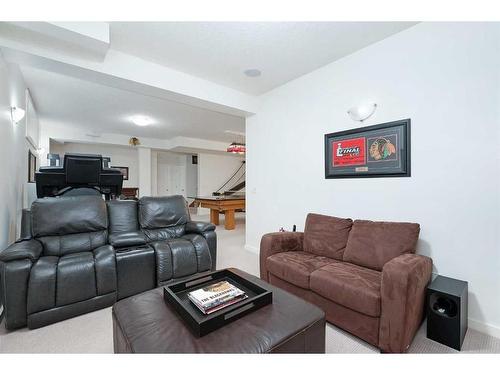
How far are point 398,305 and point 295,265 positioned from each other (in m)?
0.81

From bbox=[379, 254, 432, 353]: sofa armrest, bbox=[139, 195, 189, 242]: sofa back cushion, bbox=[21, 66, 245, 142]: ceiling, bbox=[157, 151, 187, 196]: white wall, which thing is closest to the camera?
bbox=[379, 254, 432, 353]: sofa armrest

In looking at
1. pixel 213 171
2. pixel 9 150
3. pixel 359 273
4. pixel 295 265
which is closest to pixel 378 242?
pixel 359 273

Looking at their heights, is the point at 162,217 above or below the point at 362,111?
below

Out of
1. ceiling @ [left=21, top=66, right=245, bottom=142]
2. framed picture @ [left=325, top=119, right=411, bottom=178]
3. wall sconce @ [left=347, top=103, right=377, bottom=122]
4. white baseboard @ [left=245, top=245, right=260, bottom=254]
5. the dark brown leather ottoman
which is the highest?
ceiling @ [left=21, top=66, right=245, bottom=142]

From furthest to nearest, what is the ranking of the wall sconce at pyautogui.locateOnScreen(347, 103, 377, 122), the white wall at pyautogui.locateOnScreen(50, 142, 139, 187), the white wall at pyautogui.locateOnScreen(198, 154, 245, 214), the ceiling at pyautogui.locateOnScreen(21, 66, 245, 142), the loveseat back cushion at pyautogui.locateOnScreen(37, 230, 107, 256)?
the white wall at pyautogui.locateOnScreen(198, 154, 245, 214) → the white wall at pyautogui.locateOnScreen(50, 142, 139, 187) → the ceiling at pyautogui.locateOnScreen(21, 66, 245, 142) → the wall sconce at pyautogui.locateOnScreen(347, 103, 377, 122) → the loveseat back cushion at pyautogui.locateOnScreen(37, 230, 107, 256)

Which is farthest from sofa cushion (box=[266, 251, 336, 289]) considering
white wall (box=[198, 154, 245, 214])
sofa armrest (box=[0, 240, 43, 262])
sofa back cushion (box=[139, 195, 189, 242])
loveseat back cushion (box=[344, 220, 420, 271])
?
white wall (box=[198, 154, 245, 214])

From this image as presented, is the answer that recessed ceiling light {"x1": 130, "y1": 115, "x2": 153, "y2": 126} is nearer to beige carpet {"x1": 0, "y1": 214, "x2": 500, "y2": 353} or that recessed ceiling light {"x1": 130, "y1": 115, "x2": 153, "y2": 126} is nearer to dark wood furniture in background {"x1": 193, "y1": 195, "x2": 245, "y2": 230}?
dark wood furniture in background {"x1": 193, "y1": 195, "x2": 245, "y2": 230}

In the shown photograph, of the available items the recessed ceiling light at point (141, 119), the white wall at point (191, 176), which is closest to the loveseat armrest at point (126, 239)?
the recessed ceiling light at point (141, 119)

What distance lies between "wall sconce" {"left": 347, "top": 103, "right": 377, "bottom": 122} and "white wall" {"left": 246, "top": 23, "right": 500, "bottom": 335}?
7cm

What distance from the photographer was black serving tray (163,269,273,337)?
1.12m

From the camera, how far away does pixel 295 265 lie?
6.81ft

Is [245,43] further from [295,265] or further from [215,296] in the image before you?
[215,296]

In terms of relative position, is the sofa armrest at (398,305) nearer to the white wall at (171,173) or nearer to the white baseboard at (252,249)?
the white baseboard at (252,249)

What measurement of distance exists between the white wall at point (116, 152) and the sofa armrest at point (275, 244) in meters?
7.21
